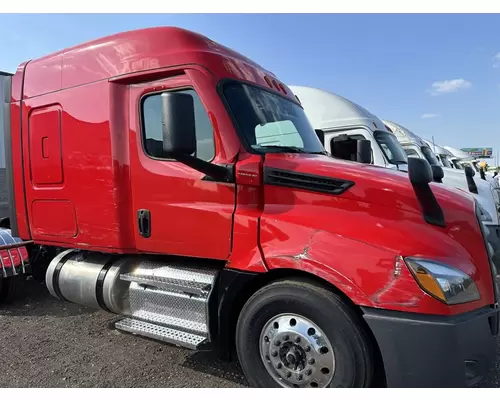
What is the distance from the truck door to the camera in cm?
317

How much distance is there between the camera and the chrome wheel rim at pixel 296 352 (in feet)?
8.72

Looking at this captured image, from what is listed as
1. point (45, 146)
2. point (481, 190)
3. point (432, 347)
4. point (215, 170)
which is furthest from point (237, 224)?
point (481, 190)

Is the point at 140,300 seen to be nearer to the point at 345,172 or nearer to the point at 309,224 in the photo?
the point at 309,224

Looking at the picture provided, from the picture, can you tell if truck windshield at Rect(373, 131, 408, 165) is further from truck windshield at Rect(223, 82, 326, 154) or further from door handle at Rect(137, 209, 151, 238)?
door handle at Rect(137, 209, 151, 238)

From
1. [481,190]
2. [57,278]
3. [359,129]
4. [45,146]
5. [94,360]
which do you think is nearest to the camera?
[94,360]

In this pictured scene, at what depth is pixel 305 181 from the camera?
116 inches

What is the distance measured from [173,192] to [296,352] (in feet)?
5.13

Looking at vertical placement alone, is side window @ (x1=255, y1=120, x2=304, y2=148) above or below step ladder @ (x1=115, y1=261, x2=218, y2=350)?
above

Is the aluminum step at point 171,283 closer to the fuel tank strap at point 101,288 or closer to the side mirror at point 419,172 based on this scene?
the fuel tank strap at point 101,288

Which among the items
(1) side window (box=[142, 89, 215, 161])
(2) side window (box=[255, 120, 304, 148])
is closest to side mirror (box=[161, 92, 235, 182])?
(1) side window (box=[142, 89, 215, 161])

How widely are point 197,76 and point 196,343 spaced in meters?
2.10

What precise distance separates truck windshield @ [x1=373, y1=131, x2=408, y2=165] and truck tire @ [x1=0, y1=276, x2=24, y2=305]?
255 inches

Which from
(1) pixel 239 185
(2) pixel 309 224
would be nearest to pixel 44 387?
(1) pixel 239 185

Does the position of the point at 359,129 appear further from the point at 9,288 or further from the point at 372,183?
the point at 9,288
